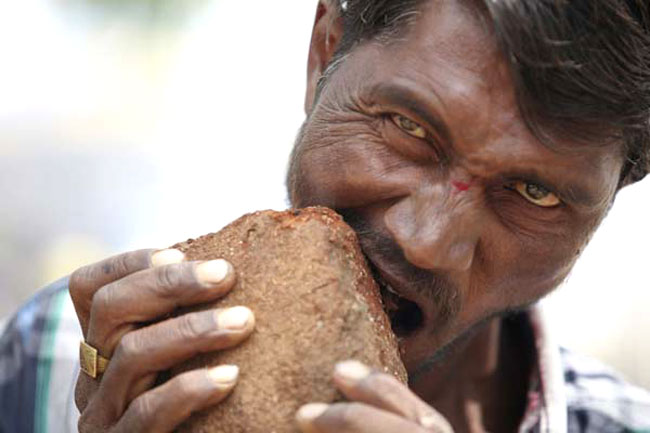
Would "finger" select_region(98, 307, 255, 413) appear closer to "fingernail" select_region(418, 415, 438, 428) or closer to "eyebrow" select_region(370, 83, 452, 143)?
"fingernail" select_region(418, 415, 438, 428)

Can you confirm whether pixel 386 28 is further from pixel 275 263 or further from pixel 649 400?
pixel 649 400

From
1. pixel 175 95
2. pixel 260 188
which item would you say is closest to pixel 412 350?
pixel 260 188

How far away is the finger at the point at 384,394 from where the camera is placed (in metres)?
1.85

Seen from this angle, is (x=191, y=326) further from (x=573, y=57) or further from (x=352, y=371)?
(x=573, y=57)

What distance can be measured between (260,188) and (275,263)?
6.05m

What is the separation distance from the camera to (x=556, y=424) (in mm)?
3367

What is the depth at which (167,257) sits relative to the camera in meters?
2.17

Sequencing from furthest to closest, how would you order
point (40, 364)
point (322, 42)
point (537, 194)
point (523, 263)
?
point (40, 364)
point (322, 42)
point (523, 263)
point (537, 194)

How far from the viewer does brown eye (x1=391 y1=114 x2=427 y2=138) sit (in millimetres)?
2463

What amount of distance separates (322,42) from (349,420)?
4.92 feet

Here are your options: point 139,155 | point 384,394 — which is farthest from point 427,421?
point 139,155

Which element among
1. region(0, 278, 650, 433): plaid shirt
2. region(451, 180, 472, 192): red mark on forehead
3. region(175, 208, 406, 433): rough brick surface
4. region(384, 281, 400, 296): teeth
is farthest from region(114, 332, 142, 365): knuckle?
region(0, 278, 650, 433): plaid shirt

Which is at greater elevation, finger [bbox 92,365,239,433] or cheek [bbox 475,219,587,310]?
finger [bbox 92,365,239,433]

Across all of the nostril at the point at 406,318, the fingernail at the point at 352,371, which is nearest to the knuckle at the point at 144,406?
the fingernail at the point at 352,371
